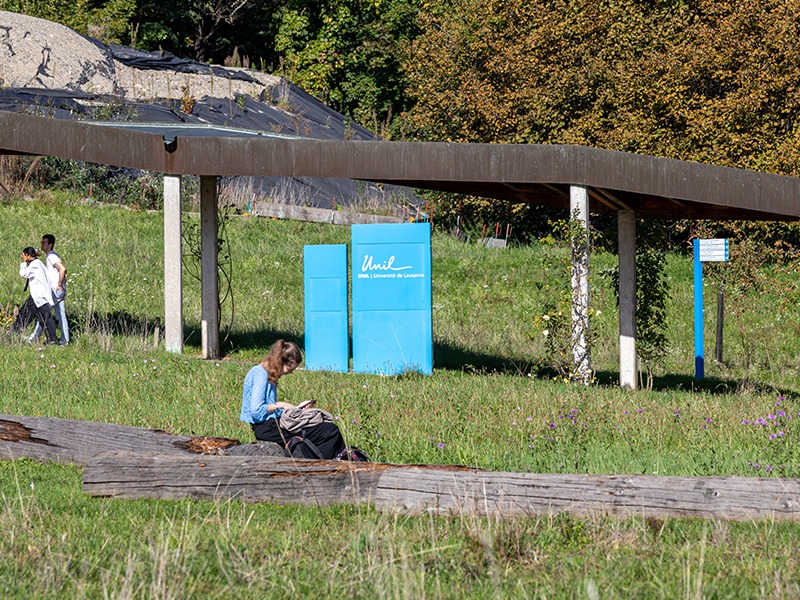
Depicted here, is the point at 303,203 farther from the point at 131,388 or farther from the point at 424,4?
the point at 131,388

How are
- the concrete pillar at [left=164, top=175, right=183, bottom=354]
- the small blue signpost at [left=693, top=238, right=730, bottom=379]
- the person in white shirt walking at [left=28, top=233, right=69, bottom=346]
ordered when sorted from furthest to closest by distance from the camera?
the small blue signpost at [left=693, top=238, right=730, bottom=379] → the person in white shirt walking at [left=28, top=233, right=69, bottom=346] → the concrete pillar at [left=164, top=175, right=183, bottom=354]

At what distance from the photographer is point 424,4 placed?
4088 cm

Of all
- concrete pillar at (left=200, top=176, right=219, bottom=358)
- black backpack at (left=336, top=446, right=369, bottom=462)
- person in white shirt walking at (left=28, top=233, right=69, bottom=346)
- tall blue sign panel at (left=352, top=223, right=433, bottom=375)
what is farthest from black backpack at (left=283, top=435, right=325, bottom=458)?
person in white shirt walking at (left=28, top=233, right=69, bottom=346)

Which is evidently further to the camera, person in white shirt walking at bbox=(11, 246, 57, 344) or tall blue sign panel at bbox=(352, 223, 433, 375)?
person in white shirt walking at bbox=(11, 246, 57, 344)

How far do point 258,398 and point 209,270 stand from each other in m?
8.69

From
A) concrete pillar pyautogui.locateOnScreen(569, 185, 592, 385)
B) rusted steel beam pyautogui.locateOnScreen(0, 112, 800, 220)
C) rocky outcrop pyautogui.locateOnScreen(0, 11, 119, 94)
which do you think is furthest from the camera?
rocky outcrop pyautogui.locateOnScreen(0, 11, 119, 94)

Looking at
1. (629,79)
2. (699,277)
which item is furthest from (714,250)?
(629,79)

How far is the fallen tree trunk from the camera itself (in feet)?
23.3

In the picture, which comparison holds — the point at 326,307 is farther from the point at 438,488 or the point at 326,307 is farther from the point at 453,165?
the point at 438,488

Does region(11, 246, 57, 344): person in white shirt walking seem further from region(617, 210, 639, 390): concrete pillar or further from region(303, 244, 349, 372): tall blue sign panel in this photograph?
region(617, 210, 639, 390): concrete pillar

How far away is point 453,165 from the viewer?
14.7 m

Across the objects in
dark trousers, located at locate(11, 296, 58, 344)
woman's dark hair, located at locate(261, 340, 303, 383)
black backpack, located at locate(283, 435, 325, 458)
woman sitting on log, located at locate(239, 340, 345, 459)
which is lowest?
black backpack, located at locate(283, 435, 325, 458)

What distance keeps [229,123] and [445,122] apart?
5775mm

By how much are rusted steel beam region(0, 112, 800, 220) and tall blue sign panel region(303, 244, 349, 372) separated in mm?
1446
